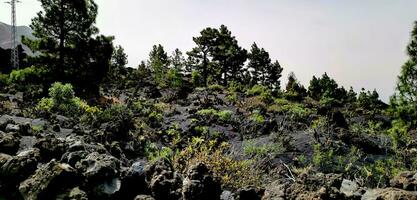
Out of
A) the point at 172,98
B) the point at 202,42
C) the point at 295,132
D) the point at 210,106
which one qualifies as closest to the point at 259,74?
the point at 202,42

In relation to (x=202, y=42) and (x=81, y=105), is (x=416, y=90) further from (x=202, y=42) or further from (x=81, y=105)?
(x=202, y=42)

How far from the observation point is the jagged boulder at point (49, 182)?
8.47m

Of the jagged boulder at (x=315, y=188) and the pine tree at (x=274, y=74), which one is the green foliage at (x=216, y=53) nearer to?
the pine tree at (x=274, y=74)

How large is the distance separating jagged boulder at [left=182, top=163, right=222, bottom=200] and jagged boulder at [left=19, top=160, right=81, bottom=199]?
2.32 metres

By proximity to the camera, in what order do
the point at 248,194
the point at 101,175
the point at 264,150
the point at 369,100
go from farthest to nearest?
the point at 369,100
the point at 264,150
the point at 101,175
the point at 248,194

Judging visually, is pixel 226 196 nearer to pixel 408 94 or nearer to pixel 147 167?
pixel 147 167

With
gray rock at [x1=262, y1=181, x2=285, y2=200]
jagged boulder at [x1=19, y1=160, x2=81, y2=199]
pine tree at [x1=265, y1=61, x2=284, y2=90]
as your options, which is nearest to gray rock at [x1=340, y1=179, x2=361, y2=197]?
gray rock at [x1=262, y1=181, x2=285, y2=200]

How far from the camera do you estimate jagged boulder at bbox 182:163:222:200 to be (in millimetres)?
7777

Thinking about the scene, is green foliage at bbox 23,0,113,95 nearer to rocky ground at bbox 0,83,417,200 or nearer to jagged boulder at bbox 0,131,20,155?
rocky ground at bbox 0,83,417,200

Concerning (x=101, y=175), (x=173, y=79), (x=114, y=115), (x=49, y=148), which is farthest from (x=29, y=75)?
(x=173, y=79)

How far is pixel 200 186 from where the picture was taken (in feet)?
25.6

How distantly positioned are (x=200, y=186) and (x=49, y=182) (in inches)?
115

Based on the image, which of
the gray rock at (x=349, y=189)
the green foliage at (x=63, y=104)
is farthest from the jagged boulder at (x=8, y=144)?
the green foliage at (x=63, y=104)

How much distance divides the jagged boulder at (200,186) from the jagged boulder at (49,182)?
91.5 inches
